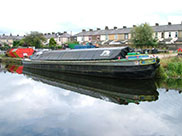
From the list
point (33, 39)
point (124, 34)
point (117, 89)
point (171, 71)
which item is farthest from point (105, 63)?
point (33, 39)

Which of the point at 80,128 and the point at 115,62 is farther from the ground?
the point at 115,62

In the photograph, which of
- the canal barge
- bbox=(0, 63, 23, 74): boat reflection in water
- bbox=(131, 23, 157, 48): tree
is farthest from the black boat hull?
bbox=(131, 23, 157, 48): tree

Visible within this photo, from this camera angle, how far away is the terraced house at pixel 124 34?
43.5m

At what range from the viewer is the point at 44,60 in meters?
25.5

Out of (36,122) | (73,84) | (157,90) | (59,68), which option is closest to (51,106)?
(36,122)

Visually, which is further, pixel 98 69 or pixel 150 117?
pixel 98 69

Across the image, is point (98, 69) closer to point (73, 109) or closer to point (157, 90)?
point (157, 90)

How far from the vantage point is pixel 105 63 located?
1667 cm

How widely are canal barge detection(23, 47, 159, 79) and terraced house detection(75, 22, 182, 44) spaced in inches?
1043

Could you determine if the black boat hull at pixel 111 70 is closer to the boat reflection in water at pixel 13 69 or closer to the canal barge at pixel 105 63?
the canal barge at pixel 105 63

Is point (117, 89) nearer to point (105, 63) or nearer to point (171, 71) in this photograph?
point (105, 63)

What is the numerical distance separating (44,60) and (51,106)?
15.5 meters

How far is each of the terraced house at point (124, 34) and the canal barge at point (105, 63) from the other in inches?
1043

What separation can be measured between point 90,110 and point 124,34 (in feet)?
143
